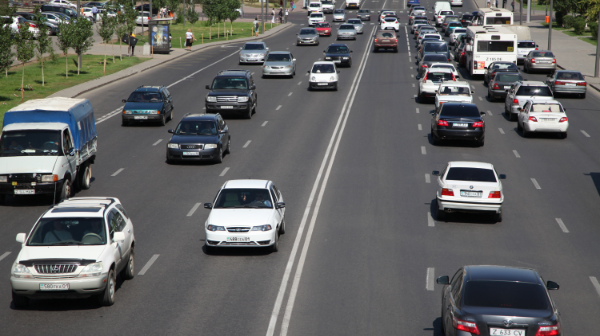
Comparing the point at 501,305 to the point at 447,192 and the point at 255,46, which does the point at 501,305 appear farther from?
the point at 255,46

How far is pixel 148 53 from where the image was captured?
55.4m

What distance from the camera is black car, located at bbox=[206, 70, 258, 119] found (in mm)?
33000

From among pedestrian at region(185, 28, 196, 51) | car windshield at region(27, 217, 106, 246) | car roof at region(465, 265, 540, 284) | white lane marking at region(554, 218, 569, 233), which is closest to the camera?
car roof at region(465, 265, 540, 284)

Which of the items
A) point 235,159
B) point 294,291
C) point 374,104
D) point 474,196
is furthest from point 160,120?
point 294,291

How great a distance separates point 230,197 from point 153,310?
453cm

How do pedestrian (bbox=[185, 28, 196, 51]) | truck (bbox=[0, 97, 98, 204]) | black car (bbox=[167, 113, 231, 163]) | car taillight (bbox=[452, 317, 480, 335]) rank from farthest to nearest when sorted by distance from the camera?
pedestrian (bbox=[185, 28, 196, 51]), black car (bbox=[167, 113, 231, 163]), truck (bbox=[0, 97, 98, 204]), car taillight (bbox=[452, 317, 480, 335])

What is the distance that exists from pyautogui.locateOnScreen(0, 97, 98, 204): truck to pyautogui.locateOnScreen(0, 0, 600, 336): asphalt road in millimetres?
698

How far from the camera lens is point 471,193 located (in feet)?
60.8

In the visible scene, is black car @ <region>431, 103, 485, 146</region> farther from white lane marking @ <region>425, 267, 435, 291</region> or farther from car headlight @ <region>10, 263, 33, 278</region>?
car headlight @ <region>10, 263, 33, 278</region>

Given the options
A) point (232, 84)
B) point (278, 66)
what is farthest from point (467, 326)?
point (278, 66)

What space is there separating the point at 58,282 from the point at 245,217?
4757 millimetres

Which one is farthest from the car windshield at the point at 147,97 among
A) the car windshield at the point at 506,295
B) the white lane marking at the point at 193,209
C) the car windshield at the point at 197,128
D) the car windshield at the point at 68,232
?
the car windshield at the point at 506,295

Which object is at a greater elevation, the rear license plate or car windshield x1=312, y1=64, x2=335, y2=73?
car windshield x1=312, y1=64, x2=335, y2=73

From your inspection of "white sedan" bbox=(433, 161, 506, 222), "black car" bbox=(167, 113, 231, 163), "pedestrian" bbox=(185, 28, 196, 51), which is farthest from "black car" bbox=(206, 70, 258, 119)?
"pedestrian" bbox=(185, 28, 196, 51)
